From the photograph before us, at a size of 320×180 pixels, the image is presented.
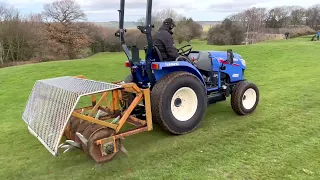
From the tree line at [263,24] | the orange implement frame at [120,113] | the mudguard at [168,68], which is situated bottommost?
the orange implement frame at [120,113]

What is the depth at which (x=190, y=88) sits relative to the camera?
177 inches

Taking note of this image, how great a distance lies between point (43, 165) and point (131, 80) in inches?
79.4

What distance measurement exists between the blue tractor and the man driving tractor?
11 cm

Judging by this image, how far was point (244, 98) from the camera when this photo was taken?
5477 mm

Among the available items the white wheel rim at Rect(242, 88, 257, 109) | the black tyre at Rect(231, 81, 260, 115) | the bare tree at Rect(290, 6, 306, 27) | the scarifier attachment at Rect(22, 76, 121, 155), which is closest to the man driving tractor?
the scarifier attachment at Rect(22, 76, 121, 155)

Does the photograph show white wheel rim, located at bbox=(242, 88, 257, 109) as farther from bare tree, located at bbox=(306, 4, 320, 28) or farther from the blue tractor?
bare tree, located at bbox=(306, 4, 320, 28)

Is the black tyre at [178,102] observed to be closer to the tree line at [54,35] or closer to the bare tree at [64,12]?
the tree line at [54,35]

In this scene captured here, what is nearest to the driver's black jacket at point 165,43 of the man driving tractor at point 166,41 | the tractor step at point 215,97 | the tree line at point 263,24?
the man driving tractor at point 166,41

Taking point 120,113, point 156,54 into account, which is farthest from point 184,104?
point 120,113

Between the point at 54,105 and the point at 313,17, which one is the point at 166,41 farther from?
the point at 313,17

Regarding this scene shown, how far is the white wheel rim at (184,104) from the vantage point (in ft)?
14.7

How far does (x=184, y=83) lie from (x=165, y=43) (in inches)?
26.5

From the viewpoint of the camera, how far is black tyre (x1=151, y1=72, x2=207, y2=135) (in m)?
4.19

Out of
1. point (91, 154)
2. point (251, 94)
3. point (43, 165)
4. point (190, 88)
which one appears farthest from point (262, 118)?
point (43, 165)
